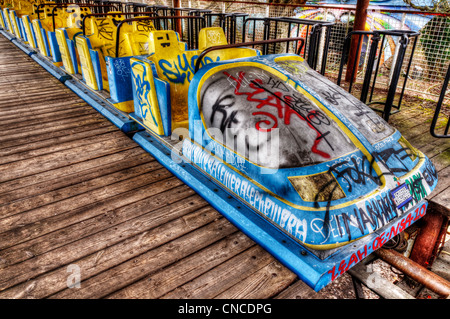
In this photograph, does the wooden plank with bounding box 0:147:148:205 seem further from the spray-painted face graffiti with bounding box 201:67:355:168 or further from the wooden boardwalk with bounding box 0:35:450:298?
the spray-painted face graffiti with bounding box 201:67:355:168

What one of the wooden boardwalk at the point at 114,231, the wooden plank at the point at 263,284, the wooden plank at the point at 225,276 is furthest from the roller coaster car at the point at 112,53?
the wooden plank at the point at 263,284

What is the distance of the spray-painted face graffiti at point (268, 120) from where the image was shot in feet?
6.50

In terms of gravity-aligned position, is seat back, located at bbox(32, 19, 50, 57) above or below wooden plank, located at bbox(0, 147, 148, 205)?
above

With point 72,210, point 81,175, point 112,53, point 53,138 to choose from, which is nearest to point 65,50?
point 112,53

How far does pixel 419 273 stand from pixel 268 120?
5.16 ft

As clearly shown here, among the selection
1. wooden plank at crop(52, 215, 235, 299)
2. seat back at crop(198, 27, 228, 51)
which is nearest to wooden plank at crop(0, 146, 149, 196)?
wooden plank at crop(52, 215, 235, 299)

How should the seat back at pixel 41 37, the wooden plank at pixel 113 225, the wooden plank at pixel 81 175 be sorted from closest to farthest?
the wooden plank at pixel 113 225, the wooden plank at pixel 81 175, the seat back at pixel 41 37

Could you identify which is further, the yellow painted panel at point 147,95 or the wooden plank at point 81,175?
the yellow painted panel at point 147,95

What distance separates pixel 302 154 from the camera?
1953 mm

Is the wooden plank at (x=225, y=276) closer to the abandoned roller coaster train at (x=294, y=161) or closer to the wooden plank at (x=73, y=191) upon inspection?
the abandoned roller coaster train at (x=294, y=161)

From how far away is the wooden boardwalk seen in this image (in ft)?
5.65

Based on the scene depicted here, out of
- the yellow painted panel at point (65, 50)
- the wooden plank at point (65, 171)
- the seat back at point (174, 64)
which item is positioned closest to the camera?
the wooden plank at point (65, 171)
